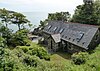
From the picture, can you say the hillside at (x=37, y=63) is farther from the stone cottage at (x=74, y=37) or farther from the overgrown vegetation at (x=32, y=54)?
the stone cottage at (x=74, y=37)

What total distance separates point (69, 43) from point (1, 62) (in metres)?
20.2

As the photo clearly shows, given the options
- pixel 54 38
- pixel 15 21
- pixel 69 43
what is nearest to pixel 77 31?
pixel 69 43

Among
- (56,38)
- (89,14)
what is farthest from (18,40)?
(89,14)

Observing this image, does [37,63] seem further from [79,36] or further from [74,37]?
[74,37]

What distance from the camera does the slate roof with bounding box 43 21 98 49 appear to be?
28469 mm

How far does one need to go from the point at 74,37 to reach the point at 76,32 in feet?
4.48

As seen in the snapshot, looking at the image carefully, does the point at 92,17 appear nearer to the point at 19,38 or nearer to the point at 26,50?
the point at 19,38

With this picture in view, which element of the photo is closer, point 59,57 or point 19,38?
point 59,57

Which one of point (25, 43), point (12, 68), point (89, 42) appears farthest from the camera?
point (25, 43)

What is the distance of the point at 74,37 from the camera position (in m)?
31.1

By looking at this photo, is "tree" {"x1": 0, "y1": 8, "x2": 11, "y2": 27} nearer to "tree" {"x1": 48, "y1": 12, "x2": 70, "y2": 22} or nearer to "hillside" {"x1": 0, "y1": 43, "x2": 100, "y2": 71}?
"hillside" {"x1": 0, "y1": 43, "x2": 100, "y2": 71}

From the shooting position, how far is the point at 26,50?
25641 millimetres

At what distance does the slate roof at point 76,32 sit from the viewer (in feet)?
93.4

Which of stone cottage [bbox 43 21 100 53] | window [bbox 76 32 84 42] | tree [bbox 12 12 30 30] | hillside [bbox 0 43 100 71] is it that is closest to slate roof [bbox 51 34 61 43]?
stone cottage [bbox 43 21 100 53]
